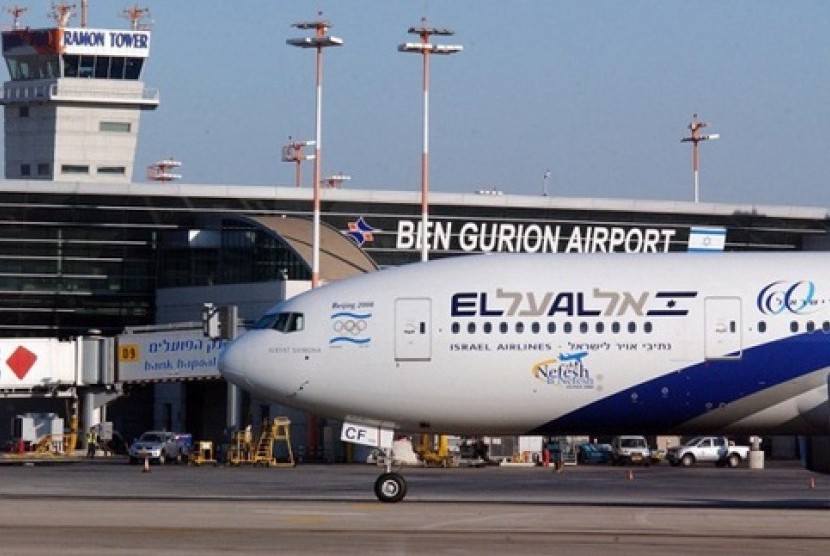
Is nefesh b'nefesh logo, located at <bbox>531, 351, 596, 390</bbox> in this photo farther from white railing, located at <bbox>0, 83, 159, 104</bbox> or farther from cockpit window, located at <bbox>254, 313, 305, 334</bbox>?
white railing, located at <bbox>0, 83, 159, 104</bbox>

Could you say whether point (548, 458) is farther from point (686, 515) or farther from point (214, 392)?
point (686, 515)

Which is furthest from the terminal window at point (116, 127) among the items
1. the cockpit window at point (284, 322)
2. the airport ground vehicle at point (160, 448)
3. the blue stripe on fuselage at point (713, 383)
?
the blue stripe on fuselage at point (713, 383)

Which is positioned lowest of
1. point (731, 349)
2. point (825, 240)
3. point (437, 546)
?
point (437, 546)

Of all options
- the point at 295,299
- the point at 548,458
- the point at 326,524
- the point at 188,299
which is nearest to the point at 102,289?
the point at 188,299

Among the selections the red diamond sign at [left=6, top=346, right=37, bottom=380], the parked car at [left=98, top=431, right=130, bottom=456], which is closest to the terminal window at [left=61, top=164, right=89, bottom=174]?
the parked car at [left=98, top=431, right=130, bottom=456]

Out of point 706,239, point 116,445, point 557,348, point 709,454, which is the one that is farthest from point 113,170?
point 557,348

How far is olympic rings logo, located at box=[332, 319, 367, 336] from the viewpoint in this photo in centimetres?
4066

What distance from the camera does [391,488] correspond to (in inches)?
1601

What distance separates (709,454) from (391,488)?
51.3m

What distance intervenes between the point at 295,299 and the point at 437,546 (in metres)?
13.3

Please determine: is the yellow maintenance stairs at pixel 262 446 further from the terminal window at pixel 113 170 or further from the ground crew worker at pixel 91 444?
the terminal window at pixel 113 170

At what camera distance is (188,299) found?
114812mm

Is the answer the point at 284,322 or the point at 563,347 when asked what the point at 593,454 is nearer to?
the point at 284,322

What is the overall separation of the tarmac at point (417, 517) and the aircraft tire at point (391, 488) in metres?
0.37
